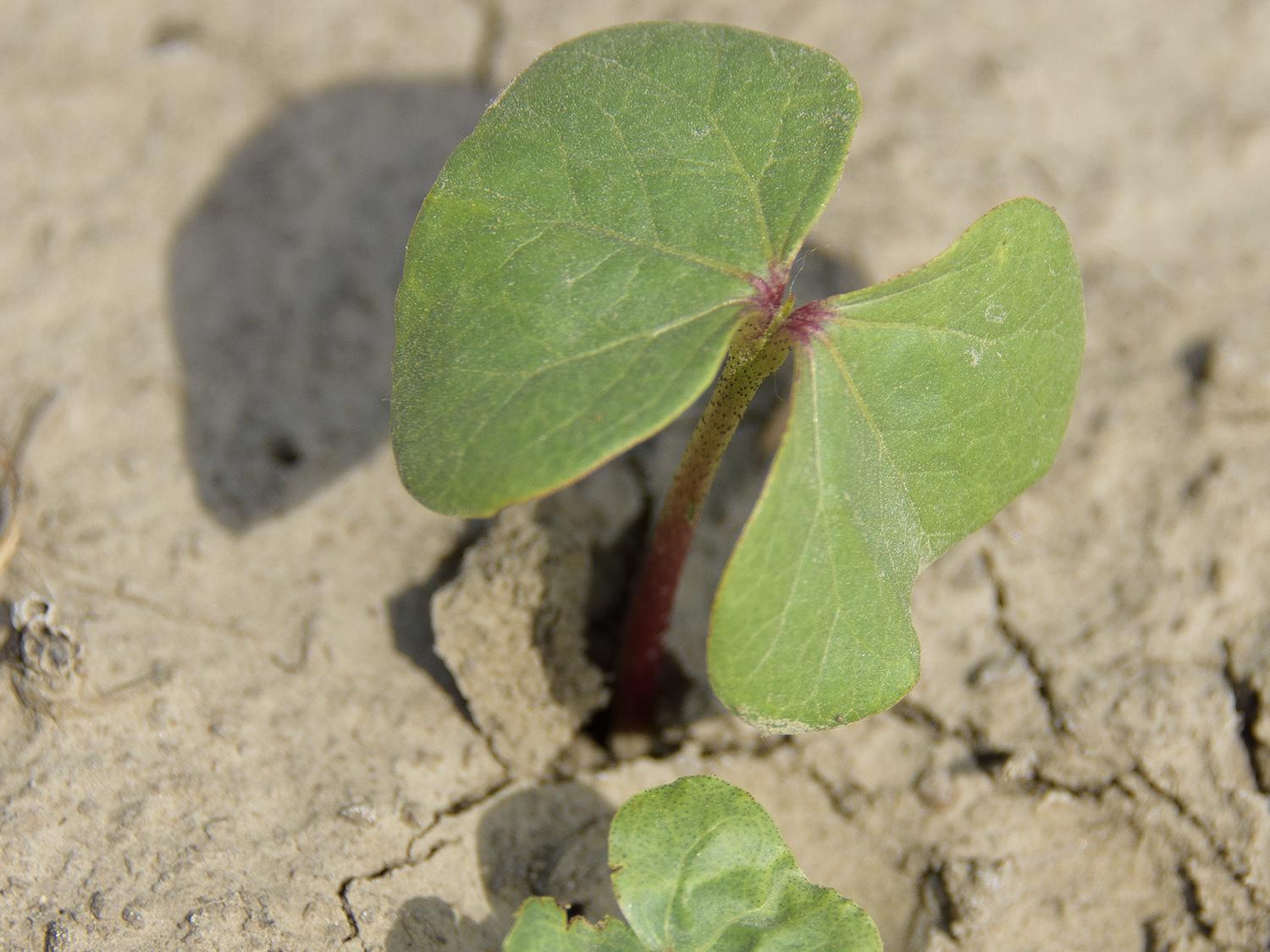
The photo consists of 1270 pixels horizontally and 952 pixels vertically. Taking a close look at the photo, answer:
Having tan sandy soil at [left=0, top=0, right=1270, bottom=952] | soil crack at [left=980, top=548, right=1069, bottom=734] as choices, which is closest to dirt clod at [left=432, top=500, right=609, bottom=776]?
tan sandy soil at [left=0, top=0, right=1270, bottom=952]

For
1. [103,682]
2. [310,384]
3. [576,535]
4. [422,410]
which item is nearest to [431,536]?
[576,535]

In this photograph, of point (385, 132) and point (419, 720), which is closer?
point (419, 720)

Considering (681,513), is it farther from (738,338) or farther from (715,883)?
(715,883)

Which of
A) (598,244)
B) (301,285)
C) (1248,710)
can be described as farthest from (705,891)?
(301,285)

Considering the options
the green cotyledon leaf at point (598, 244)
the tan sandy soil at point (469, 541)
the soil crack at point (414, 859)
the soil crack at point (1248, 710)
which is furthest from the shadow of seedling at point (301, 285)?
the soil crack at point (1248, 710)

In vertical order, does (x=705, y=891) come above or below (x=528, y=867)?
above

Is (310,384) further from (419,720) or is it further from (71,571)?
(419,720)

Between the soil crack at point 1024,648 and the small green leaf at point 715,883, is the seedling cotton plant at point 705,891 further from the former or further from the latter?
the soil crack at point 1024,648
